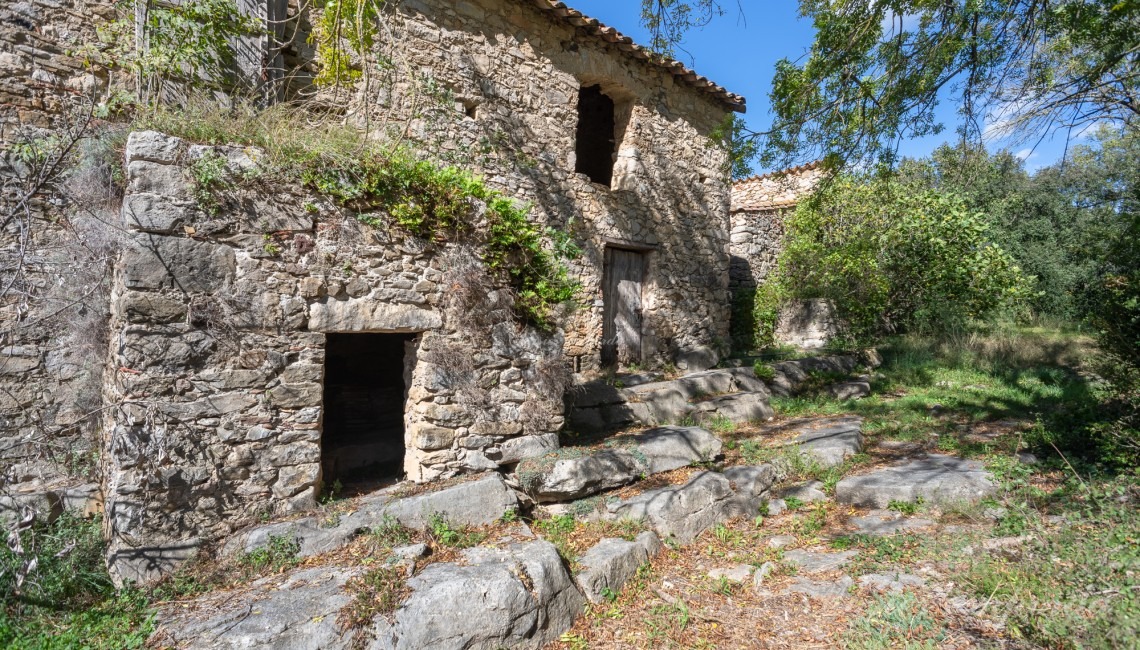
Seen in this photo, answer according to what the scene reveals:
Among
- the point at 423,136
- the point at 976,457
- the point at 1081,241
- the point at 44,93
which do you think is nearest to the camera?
the point at 44,93

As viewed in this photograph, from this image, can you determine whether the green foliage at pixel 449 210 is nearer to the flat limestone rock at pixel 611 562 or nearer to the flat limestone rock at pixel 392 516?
the flat limestone rock at pixel 392 516

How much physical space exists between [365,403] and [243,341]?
11.8 ft

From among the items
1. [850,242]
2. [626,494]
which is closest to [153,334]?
[626,494]

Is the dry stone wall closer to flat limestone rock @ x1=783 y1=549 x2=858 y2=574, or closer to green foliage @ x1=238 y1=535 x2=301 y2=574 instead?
flat limestone rock @ x1=783 y1=549 x2=858 y2=574

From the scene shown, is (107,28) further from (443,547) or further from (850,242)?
(850,242)

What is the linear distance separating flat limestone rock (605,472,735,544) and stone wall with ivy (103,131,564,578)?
1.35 meters

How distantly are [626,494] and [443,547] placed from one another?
172 centimetres

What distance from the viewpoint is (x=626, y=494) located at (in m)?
5.01

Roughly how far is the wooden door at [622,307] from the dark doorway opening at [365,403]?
3.15 metres

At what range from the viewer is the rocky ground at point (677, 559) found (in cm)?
317

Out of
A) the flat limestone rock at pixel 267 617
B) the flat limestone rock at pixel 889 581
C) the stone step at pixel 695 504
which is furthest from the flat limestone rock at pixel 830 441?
the flat limestone rock at pixel 267 617

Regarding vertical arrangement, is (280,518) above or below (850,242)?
below

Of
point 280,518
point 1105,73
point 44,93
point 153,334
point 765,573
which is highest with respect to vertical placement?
point 1105,73

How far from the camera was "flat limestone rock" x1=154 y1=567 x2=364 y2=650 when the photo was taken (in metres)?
3.02
